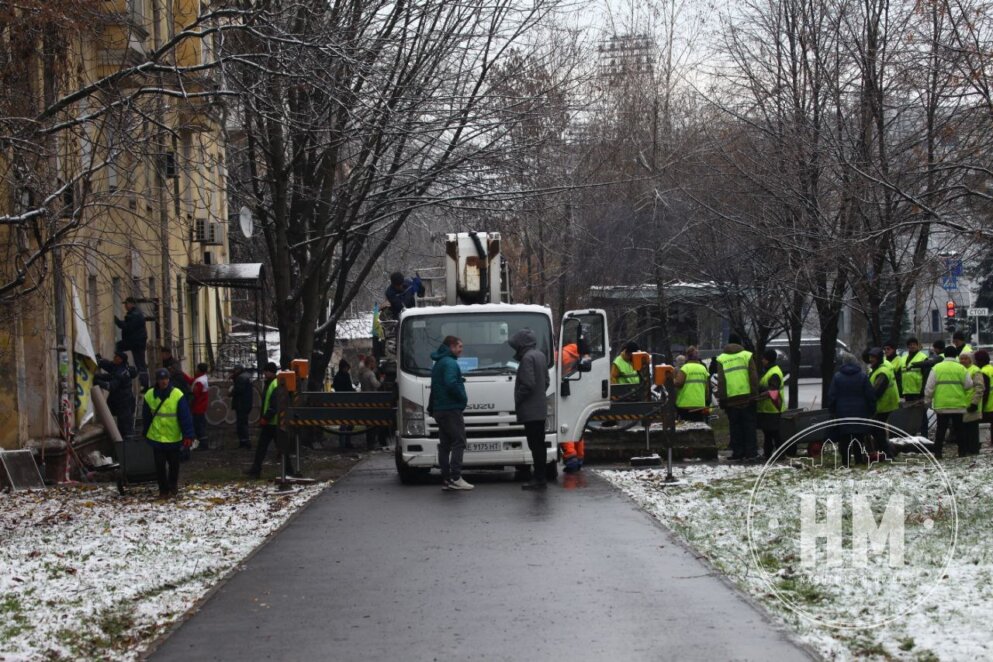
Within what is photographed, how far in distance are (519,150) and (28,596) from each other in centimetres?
1373

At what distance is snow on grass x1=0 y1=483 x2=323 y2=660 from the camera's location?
27.3ft

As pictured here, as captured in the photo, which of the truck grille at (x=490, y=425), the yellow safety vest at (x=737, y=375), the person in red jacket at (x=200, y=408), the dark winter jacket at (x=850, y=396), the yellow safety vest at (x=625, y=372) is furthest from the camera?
the person in red jacket at (x=200, y=408)

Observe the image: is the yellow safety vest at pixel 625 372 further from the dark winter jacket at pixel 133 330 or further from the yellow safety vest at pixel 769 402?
the dark winter jacket at pixel 133 330

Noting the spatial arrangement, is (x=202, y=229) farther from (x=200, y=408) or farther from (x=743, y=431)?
(x=743, y=431)

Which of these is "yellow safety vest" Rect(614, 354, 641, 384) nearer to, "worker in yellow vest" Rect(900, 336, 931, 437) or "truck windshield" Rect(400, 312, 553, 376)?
"worker in yellow vest" Rect(900, 336, 931, 437)

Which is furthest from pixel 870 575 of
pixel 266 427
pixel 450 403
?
pixel 266 427

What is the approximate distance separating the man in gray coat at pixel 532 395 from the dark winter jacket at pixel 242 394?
1047 centimetres

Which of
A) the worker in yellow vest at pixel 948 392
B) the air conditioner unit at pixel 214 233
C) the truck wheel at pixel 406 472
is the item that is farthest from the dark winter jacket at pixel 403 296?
the air conditioner unit at pixel 214 233

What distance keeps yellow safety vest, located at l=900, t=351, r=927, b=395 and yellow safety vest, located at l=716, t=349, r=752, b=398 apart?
12.4 feet

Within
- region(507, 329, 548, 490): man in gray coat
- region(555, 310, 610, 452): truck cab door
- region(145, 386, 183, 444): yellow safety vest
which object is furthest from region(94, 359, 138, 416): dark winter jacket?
region(507, 329, 548, 490): man in gray coat

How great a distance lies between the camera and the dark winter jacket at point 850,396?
17.4m

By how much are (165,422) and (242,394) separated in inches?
386

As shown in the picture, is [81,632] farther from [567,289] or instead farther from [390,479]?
[567,289]

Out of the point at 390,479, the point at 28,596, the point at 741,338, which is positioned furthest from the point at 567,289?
the point at 28,596
